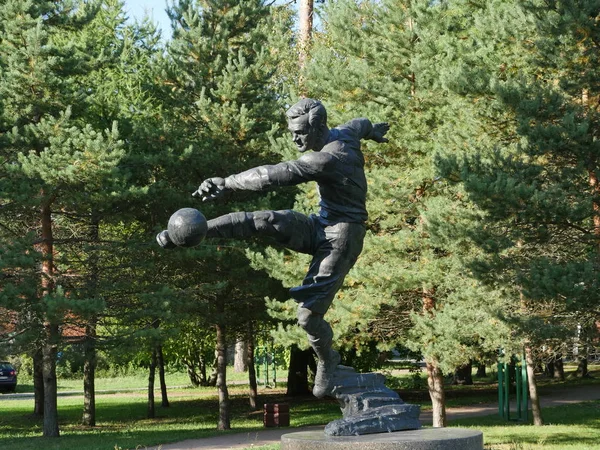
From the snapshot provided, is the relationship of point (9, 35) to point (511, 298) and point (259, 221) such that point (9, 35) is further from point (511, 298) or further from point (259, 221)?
point (259, 221)

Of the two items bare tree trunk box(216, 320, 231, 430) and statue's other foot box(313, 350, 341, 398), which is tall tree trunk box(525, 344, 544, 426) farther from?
statue's other foot box(313, 350, 341, 398)

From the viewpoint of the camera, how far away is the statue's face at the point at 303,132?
25.4 ft

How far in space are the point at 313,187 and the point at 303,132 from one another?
1094 cm

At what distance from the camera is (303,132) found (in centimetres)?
776

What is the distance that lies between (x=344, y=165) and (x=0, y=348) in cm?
1313

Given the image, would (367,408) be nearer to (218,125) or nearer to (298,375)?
(218,125)

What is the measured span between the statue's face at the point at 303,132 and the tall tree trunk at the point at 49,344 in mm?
12101

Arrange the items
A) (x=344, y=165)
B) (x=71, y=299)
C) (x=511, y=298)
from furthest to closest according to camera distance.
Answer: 1. (x=71, y=299)
2. (x=511, y=298)
3. (x=344, y=165)

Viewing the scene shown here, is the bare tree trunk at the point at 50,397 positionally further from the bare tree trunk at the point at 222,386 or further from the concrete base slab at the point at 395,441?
the concrete base slab at the point at 395,441

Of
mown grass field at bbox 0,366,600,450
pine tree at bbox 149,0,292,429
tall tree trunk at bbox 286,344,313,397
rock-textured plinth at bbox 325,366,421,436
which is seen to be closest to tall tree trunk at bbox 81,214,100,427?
mown grass field at bbox 0,366,600,450

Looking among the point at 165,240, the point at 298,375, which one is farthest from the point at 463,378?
the point at 165,240

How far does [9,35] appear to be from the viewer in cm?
1827

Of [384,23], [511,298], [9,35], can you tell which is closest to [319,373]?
[511,298]

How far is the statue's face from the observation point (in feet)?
25.4
